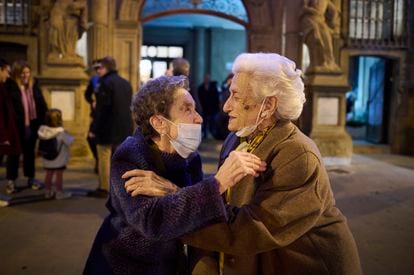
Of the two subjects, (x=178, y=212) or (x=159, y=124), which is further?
(x=159, y=124)

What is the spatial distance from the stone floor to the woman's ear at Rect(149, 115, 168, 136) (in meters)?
2.20

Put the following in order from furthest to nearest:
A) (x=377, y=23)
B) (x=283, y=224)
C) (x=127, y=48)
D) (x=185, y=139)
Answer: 1. (x=377, y=23)
2. (x=127, y=48)
3. (x=185, y=139)
4. (x=283, y=224)

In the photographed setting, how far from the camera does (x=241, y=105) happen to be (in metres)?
1.80

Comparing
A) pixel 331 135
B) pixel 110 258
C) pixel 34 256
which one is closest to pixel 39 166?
pixel 34 256

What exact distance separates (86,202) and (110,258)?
4.22 m

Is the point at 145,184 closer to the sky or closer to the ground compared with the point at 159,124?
closer to the ground

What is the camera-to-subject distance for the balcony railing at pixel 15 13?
32.0 ft

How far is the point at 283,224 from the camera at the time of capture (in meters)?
1.61

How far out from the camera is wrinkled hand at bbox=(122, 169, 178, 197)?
1728mm

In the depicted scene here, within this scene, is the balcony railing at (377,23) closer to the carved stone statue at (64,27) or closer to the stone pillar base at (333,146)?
the stone pillar base at (333,146)

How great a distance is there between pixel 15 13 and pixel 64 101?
2.46 m

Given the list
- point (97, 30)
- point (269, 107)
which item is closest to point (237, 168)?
point (269, 107)

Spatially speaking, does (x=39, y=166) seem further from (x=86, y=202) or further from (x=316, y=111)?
(x=316, y=111)

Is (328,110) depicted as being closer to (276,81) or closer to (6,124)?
(6,124)
